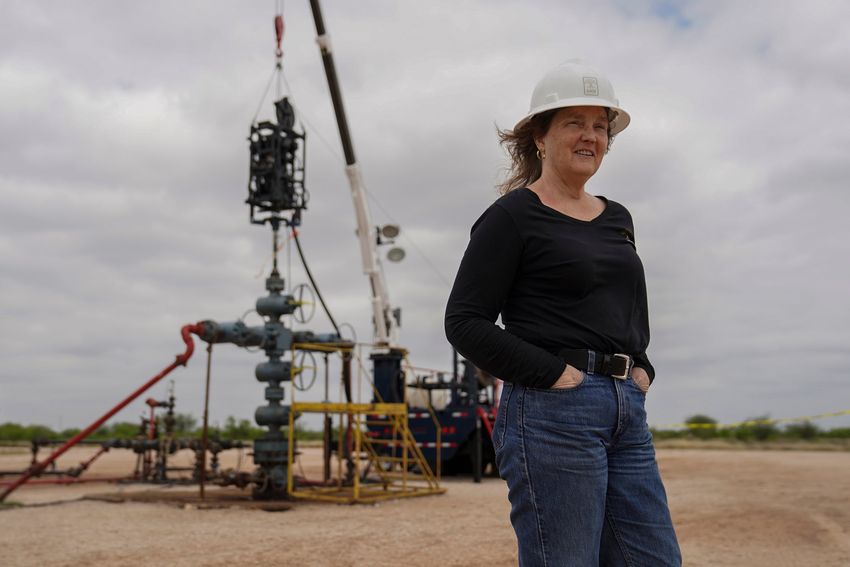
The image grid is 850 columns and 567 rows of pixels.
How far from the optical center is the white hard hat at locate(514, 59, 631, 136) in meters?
2.63

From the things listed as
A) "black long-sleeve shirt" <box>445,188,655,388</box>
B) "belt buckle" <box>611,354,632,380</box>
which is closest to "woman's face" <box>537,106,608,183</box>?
"black long-sleeve shirt" <box>445,188,655,388</box>

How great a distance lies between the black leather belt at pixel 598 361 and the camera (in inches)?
94.1

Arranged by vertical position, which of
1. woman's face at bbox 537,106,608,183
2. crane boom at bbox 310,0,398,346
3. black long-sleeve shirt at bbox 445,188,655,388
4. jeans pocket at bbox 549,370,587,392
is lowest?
jeans pocket at bbox 549,370,587,392

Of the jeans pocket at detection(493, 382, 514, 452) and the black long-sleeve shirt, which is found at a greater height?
the black long-sleeve shirt

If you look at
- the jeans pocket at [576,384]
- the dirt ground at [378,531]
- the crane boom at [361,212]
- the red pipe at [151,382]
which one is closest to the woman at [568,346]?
the jeans pocket at [576,384]

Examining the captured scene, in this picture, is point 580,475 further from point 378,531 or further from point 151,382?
point 151,382

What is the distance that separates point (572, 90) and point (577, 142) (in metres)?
0.16

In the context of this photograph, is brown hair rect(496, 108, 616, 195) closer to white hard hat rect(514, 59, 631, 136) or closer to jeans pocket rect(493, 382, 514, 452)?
white hard hat rect(514, 59, 631, 136)

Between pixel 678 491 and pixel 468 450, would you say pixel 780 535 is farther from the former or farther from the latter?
pixel 468 450

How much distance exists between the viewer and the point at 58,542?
8023 mm

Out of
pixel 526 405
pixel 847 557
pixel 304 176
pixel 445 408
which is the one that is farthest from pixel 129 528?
pixel 445 408

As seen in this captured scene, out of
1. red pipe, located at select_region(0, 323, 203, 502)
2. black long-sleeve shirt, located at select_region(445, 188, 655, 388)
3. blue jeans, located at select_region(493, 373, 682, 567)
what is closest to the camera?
blue jeans, located at select_region(493, 373, 682, 567)

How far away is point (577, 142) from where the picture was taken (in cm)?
263

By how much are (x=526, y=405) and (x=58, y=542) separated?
706cm
